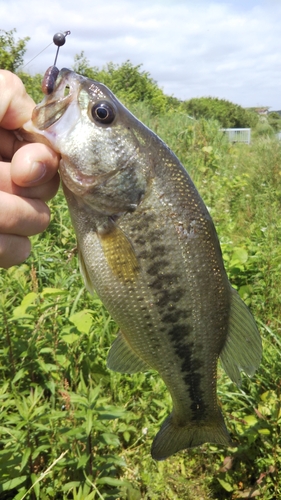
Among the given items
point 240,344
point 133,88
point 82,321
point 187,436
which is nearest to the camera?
point 240,344

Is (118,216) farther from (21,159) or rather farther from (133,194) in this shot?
(21,159)

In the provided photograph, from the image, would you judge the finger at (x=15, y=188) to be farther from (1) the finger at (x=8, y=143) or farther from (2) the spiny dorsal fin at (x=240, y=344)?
(2) the spiny dorsal fin at (x=240, y=344)

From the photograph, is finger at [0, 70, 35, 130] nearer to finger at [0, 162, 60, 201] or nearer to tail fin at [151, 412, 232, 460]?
finger at [0, 162, 60, 201]

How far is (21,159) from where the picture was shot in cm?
150

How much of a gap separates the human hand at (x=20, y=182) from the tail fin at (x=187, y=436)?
1.04 metres

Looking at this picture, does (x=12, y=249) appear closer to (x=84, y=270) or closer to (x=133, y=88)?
(x=84, y=270)

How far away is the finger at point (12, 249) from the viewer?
1640mm

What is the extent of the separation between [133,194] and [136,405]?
1772 millimetres

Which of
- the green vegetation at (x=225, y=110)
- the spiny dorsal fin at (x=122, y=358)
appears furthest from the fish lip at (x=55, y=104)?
the green vegetation at (x=225, y=110)

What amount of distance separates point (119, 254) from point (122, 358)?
524 millimetres

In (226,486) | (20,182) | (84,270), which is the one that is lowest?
(226,486)

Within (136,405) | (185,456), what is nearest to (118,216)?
(136,405)

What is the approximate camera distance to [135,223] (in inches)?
65.2

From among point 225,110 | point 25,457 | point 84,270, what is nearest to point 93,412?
point 25,457
